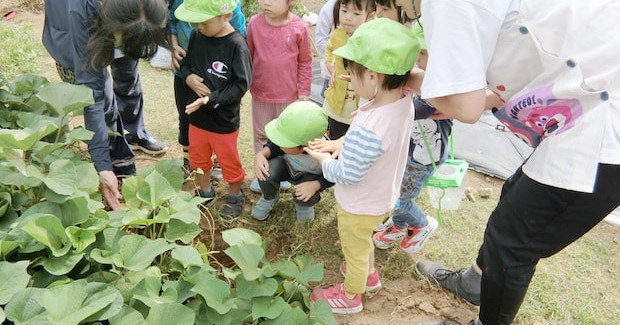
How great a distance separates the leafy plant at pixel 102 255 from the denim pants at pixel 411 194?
2.03 feet

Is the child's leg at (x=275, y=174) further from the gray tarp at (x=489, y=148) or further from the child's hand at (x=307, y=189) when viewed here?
the gray tarp at (x=489, y=148)

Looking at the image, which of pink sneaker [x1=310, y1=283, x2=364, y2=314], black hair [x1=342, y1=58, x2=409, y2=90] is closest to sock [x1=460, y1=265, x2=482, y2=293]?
pink sneaker [x1=310, y1=283, x2=364, y2=314]

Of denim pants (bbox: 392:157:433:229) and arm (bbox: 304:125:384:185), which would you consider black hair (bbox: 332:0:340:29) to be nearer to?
denim pants (bbox: 392:157:433:229)

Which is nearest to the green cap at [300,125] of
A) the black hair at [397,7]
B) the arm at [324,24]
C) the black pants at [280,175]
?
the black pants at [280,175]

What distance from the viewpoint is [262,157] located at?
2566mm

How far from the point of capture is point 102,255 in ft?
5.37

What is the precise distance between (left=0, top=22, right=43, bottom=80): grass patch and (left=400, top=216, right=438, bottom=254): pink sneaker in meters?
3.46

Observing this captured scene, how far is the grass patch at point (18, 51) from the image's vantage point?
434 centimetres

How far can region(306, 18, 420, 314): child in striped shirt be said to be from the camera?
1.62 m

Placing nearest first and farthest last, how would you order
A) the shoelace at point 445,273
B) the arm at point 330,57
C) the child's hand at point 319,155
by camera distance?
the child's hand at point 319,155
the shoelace at point 445,273
the arm at point 330,57

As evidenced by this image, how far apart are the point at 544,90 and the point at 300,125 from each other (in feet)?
3.19

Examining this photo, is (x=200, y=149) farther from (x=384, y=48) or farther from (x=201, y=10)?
(x=384, y=48)

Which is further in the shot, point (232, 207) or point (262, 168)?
point (232, 207)

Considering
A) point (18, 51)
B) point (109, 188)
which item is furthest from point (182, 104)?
point (18, 51)
